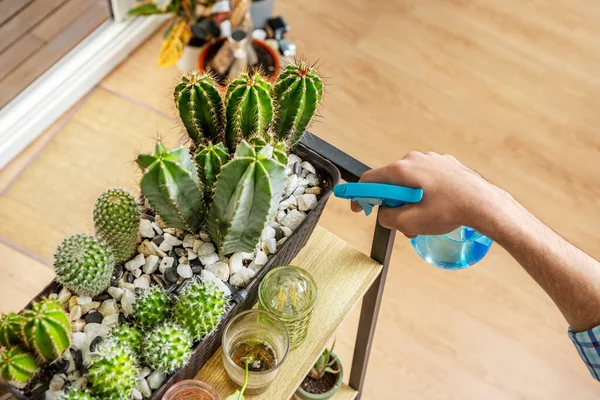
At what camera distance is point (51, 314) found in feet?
2.99

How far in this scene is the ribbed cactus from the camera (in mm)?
955

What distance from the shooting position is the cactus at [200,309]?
101cm

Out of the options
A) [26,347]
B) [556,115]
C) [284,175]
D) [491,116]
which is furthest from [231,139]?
[556,115]

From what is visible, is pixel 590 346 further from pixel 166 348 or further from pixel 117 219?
pixel 117 219

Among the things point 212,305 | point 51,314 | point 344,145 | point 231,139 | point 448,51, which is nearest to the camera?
point 51,314

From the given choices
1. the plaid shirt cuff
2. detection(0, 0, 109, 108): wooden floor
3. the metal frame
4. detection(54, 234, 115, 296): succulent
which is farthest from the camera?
detection(0, 0, 109, 108): wooden floor

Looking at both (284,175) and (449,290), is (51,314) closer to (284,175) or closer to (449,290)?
(284,175)

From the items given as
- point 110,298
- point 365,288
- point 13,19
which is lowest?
point 13,19

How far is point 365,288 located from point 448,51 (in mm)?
1694

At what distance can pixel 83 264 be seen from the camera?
1.01m

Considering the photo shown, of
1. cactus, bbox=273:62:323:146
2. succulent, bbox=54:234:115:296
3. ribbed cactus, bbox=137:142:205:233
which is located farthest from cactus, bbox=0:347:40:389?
cactus, bbox=273:62:323:146

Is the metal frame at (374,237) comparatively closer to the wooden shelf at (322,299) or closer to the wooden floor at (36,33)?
the wooden shelf at (322,299)

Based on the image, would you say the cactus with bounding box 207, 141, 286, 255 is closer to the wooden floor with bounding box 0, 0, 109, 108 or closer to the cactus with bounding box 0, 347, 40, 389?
the cactus with bounding box 0, 347, 40, 389

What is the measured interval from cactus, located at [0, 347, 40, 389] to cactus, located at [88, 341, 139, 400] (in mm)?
77
